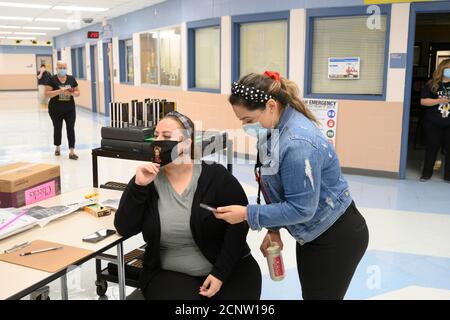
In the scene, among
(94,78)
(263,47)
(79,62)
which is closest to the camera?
(263,47)

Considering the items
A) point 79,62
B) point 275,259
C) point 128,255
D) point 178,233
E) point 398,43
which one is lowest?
point 128,255

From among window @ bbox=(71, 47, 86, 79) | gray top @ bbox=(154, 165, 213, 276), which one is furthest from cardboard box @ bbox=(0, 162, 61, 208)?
window @ bbox=(71, 47, 86, 79)

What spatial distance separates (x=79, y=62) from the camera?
1598 cm

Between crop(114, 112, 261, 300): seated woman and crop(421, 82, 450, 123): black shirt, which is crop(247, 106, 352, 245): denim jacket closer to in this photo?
crop(114, 112, 261, 300): seated woman

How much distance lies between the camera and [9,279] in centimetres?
163

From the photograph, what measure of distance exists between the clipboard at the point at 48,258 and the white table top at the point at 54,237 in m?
0.03

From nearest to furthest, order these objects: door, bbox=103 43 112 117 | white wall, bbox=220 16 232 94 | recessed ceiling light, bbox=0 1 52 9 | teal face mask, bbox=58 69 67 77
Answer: teal face mask, bbox=58 69 67 77
white wall, bbox=220 16 232 94
recessed ceiling light, bbox=0 1 52 9
door, bbox=103 43 112 117

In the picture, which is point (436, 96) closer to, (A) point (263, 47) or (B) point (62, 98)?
(A) point (263, 47)

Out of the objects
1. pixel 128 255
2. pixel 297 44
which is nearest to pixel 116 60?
pixel 297 44

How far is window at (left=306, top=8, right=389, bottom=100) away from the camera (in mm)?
5805

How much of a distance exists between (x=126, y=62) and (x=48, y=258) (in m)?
10.4

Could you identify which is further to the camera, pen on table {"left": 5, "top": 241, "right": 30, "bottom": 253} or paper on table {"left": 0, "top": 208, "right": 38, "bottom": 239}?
paper on table {"left": 0, "top": 208, "right": 38, "bottom": 239}

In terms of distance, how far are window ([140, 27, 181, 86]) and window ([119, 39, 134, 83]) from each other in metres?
1.21

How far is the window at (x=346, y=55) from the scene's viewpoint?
5805 mm
